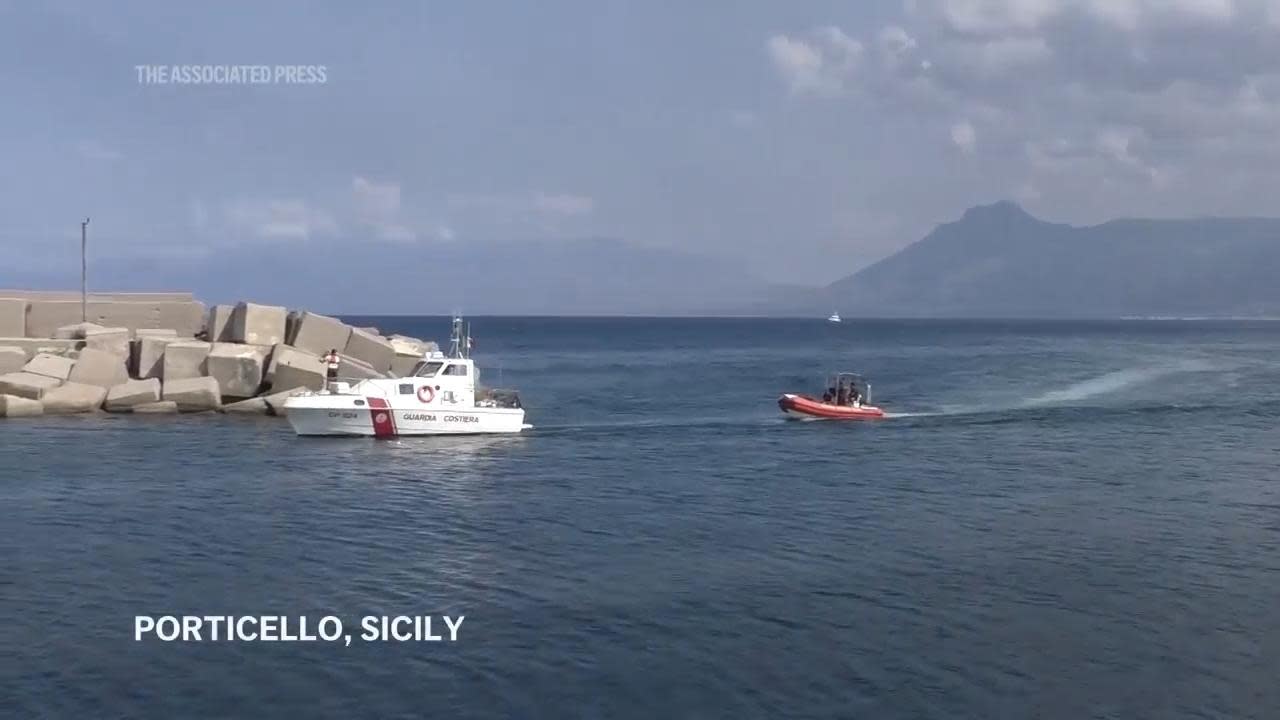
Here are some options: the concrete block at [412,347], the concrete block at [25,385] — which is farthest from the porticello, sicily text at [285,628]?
the concrete block at [412,347]

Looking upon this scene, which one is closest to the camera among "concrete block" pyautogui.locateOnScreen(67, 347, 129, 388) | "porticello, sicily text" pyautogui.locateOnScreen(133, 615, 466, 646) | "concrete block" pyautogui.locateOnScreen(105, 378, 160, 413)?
"porticello, sicily text" pyautogui.locateOnScreen(133, 615, 466, 646)

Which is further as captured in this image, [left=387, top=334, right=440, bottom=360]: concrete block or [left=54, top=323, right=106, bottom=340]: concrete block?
[left=387, top=334, right=440, bottom=360]: concrete block

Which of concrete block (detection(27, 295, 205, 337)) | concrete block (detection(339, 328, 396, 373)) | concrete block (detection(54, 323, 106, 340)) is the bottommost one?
concrete block (detection(339, 328, 396, 373))

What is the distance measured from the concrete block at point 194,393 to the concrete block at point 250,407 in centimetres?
68

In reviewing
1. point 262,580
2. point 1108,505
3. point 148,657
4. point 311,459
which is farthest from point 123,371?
point 1108,505

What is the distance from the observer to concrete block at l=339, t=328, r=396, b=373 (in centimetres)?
5878

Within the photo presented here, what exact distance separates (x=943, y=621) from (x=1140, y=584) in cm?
573

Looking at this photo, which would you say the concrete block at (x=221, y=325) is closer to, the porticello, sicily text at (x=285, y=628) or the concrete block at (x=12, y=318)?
the concrete block at (x=12, y=318)

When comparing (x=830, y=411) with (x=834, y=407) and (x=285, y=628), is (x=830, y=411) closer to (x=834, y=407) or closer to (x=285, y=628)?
(x=834, y=407)

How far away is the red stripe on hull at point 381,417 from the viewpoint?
4519cm

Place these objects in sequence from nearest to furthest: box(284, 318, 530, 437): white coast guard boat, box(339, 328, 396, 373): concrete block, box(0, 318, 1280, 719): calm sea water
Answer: box(0, 318, 1280, 719): calm sea water, box(284, 318, 530, 437): white coast guard boat, box(339, 328, 396, 373): concrete block

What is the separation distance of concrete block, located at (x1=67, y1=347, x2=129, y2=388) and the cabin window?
16.6 meters

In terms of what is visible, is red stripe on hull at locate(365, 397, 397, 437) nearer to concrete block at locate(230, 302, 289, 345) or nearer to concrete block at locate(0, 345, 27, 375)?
concrete block at locate(230, 302, 289, 345)

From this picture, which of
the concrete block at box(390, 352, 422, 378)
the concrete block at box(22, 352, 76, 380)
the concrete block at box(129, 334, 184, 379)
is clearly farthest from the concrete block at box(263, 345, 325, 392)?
the concrete block at box(22, 352, 76, 380)
